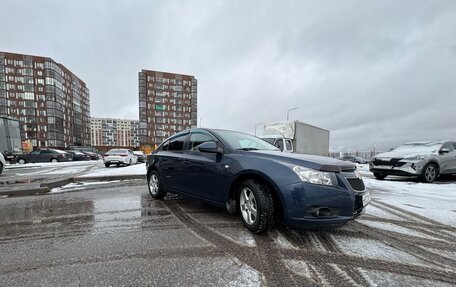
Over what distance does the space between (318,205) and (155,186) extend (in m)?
3.93

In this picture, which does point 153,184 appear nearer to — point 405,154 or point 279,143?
point 279,143

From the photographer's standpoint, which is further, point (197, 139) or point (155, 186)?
point (155, 186)

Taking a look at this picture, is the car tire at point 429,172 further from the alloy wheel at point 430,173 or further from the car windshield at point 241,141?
the car windshield at point 241,141

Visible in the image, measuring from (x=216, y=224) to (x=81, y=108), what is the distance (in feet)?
366

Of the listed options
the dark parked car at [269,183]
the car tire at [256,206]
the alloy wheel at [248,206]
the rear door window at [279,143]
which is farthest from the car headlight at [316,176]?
the rear door window at [279,143]

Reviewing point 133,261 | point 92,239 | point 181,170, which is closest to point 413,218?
point 181,170

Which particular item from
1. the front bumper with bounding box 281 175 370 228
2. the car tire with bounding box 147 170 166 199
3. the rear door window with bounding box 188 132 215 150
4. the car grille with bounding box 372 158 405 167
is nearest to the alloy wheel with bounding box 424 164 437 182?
the car grille with bounding box 372 158 405 167

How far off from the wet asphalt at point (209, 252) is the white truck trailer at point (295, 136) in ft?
27.5

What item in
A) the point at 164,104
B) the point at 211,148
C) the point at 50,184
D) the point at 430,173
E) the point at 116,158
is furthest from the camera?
the point at 164,104

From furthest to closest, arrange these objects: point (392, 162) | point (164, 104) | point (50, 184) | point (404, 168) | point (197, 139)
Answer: point (164, 104)
point (392, 162)
point (404, 168)
point (50, 184)
point (197, 139)

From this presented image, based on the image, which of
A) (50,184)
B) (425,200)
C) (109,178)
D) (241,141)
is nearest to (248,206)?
(241,141)

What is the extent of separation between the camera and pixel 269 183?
323 cm

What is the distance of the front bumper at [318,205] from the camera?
2898mm

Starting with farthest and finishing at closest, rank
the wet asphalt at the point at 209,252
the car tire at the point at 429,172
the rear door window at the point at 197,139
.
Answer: the car tire at the point at 429,172 < the rear door window at the point at 197,139 < the wet asphalt at the point at 209,252
